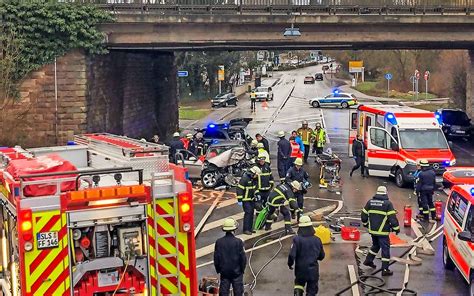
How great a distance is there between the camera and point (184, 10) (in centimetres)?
2717

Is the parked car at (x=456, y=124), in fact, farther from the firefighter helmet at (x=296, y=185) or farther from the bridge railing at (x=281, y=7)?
the firefighter helmet at (x=296, y=185)

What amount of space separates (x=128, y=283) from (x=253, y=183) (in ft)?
24.6

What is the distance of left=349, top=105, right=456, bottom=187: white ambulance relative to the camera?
70.4 ft

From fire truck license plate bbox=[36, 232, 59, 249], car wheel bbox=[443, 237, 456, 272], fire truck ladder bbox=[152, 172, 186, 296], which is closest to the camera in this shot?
fire truck license plate bbox=[36, 232, 59, 249]

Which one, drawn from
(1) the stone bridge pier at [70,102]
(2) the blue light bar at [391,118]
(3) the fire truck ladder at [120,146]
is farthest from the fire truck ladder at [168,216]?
(1) the stone bridge pier at [70,102]

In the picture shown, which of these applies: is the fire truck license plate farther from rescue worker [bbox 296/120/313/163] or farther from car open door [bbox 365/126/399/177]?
rescue worker [bbox 296/120/313/163]

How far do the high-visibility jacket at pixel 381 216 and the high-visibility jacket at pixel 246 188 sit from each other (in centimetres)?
337

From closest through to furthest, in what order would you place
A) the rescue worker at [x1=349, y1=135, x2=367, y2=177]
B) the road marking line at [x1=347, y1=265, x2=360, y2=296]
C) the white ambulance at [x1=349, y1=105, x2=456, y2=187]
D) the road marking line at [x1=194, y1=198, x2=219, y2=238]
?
the road marking line at [x1=347, y1=265, x2=360, y2=296] < the road marking line at [x1=194, y1=198, x2=219, y2=238] < the white ambulance at [x1=349, y1=105, x2=456, y2=187] < the rescue worker at [x1=349, y1=135, x2=367, y2=177]

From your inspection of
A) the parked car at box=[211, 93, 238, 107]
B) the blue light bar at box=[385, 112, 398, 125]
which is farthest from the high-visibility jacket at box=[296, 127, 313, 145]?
the parked car at box=[211, 93, 238, 107]

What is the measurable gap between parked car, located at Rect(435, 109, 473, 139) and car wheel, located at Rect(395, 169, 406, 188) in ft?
50.5

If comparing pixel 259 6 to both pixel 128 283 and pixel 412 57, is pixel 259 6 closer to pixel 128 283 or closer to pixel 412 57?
pixel 128 283

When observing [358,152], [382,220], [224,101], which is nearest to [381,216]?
[382,220]

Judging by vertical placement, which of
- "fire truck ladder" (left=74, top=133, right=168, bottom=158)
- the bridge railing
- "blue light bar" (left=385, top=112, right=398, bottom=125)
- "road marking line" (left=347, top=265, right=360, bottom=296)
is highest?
the bridge railing

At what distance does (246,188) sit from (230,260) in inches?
192
